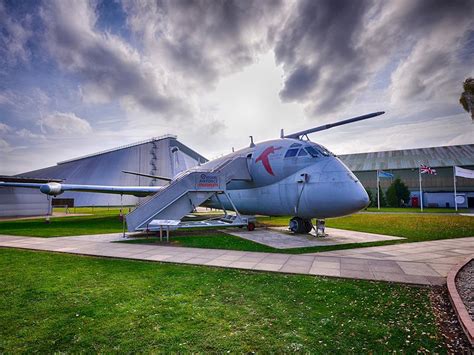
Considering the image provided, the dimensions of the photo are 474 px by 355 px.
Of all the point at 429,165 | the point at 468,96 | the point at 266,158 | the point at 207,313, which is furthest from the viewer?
the point at 429,165

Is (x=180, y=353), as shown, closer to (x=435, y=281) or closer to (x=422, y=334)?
(x=422, y=334)

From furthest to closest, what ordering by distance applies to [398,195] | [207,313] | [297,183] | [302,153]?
[398,195] < [302,153] < [297,183] < [207,313]

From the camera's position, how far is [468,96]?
991cm

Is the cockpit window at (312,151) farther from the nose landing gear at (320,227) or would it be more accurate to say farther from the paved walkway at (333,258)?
the paved walkway at (333,258)

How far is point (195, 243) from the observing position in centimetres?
1348

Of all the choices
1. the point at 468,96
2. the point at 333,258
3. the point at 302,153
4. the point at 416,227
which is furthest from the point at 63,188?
the point at 416,227

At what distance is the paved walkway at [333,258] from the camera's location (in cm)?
800

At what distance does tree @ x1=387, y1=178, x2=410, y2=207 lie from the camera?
57.6 metres

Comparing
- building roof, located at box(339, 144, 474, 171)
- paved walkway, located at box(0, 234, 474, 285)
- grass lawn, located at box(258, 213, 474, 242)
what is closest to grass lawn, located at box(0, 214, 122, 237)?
paved walkway, located at box(0, 234, 474, 285)

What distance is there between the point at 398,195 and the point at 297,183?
52.7 metres

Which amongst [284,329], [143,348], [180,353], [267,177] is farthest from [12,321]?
[267,177]

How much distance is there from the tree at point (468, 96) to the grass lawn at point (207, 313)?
7.31 meters

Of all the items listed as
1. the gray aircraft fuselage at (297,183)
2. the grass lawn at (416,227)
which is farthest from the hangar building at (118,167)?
the gray aircraft fuselage at (297,183)

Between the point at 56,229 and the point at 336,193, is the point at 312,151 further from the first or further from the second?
the point at 56,229
